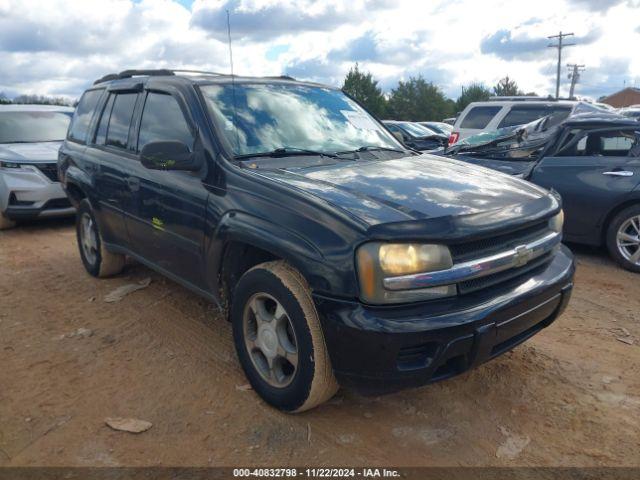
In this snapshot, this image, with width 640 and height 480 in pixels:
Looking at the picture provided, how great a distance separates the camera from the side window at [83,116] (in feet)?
17.0

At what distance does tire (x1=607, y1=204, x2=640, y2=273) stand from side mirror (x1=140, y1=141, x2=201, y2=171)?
4433 millimetres

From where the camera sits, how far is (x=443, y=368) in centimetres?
264

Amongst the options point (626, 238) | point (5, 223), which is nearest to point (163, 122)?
point (626, 238)

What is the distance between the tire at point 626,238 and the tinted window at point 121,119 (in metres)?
4.81

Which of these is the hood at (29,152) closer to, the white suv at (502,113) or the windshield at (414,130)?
the white suv at (502,113)

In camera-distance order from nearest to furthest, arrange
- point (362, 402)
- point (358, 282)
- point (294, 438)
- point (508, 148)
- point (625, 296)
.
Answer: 1. point (358, 282)
2. point (294, 438)
3. point (362, 402)
4. point (625, 296)
5. point (508, 148)

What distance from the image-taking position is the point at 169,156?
129 inches

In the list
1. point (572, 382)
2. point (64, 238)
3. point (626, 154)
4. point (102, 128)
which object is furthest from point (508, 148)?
point (64, 238)

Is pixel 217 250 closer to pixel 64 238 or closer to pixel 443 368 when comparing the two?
pixel 443 368

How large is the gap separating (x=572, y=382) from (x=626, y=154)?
11.9 feet

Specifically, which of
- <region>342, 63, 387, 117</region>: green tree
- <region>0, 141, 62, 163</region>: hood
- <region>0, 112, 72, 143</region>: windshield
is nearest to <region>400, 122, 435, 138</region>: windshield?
<region>0, 112, 72, 143</region>: windshield

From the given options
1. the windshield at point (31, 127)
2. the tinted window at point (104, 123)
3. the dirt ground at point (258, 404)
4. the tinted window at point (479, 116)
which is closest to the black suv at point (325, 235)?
the dirt ground at point (258, 404)

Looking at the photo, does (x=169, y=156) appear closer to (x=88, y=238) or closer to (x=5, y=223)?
(x=88, y=238)

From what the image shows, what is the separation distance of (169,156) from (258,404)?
1.55 m
